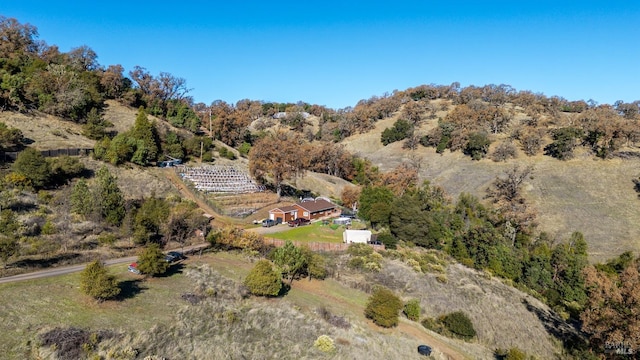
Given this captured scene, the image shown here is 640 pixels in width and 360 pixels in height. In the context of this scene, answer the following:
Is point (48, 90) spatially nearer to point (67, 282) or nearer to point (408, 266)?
point (67, 282)

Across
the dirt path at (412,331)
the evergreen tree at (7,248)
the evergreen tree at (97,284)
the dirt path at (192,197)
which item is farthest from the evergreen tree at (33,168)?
the dirt path at (412,331)

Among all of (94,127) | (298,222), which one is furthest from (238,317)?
(94,127)

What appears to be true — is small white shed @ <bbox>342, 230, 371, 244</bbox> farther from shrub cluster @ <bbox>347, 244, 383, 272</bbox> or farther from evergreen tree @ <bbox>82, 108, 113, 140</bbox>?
evergreen tree @ <bbox>82, 108, 113, 140</bbox>

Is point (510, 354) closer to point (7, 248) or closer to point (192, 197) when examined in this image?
point (7, 248)

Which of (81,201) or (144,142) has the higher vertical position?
(144,142)

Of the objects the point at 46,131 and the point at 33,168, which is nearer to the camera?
the point at 33,168

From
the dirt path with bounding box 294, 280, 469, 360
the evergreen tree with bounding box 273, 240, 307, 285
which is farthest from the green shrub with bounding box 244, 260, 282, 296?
the dirt path with bounding box 294, 280, 469, 360

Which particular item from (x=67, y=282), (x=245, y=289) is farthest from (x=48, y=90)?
(x=245, y=289)
